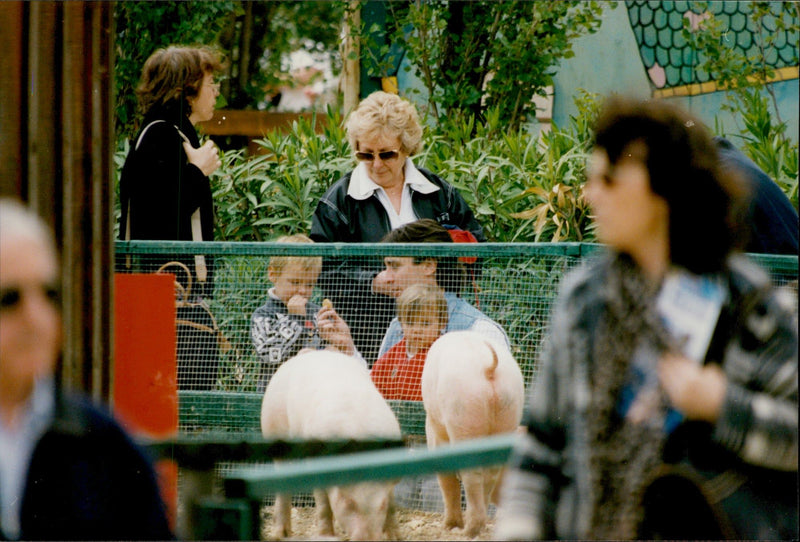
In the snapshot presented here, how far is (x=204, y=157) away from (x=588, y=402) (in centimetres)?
352

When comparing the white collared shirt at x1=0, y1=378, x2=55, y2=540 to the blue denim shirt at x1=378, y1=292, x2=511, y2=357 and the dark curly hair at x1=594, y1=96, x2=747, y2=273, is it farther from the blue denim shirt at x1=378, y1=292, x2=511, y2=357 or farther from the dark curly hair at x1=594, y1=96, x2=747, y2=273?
the blue denim shirt at x1=378, y1=292, x2=511, y2=357

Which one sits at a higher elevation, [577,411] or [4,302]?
[4,302]

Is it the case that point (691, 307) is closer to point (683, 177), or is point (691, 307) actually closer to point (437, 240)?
point (683, 177)

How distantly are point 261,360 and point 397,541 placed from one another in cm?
129

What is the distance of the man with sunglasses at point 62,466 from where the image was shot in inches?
72.0

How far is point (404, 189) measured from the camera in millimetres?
5211

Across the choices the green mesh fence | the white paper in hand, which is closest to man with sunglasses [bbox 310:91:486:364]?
Result: the green mesh fence

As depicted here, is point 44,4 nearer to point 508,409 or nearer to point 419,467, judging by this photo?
point 419,467

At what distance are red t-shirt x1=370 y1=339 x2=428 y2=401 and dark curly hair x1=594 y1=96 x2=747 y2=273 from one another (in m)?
2.74

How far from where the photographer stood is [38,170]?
7.98 feet

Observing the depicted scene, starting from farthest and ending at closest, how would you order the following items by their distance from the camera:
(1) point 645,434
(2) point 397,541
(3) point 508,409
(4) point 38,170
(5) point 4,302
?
1. (3) point 508,409
2. (2) point 397,541
3. (4) point 38,170
4. (1) point 645,434
5. (5) point 4,302

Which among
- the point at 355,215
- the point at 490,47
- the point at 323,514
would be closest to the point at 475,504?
the point at 323,514

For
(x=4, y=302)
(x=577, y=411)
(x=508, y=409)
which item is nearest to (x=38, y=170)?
(x=4, y=302)

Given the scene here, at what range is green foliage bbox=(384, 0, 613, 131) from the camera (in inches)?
322
